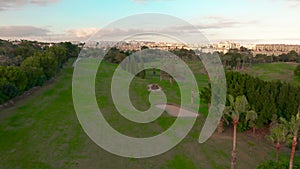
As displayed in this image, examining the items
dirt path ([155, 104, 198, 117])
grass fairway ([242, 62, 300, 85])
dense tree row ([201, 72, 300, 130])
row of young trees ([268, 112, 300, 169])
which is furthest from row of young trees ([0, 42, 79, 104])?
grass fairway ([242, 62, 300, 85])

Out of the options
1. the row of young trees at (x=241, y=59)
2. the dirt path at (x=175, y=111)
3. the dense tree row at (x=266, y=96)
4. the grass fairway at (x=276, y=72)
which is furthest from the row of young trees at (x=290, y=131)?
the row of young trees at (x=241, y=59)

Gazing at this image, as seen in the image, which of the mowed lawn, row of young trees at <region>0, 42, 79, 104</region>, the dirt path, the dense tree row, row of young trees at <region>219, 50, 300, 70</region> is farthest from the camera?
row of young trees at <region>219, 50, 300, 70</region>

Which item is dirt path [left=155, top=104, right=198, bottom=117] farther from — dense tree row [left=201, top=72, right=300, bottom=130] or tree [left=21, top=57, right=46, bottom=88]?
tree [left=21, top=57, right=46, bottom=88]

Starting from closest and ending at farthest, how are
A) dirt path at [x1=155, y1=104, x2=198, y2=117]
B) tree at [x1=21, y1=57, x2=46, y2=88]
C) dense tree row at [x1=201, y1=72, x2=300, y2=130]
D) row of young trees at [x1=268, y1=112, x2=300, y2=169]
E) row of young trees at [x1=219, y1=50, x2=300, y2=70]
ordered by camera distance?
row of young trees at [x1=268, y1=112, x2=300, y2=169]
dense tree row at [x1=201, y1=72, x2=300, y2=130]
dirt path at [x1=155, y1=104, x2=198, y2=117]
tree at [x1=21, y1=57, x2=46, y2=88]
row of young trees at [x1=219, y1=50, x2=300, y2=70]

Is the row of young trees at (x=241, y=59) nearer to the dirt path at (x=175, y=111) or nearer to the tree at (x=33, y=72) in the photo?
the dirt path at (x=175, y=111)

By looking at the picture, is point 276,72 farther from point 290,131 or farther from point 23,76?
point 290,131

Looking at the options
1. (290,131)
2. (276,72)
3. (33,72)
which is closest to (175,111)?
(290,131)
